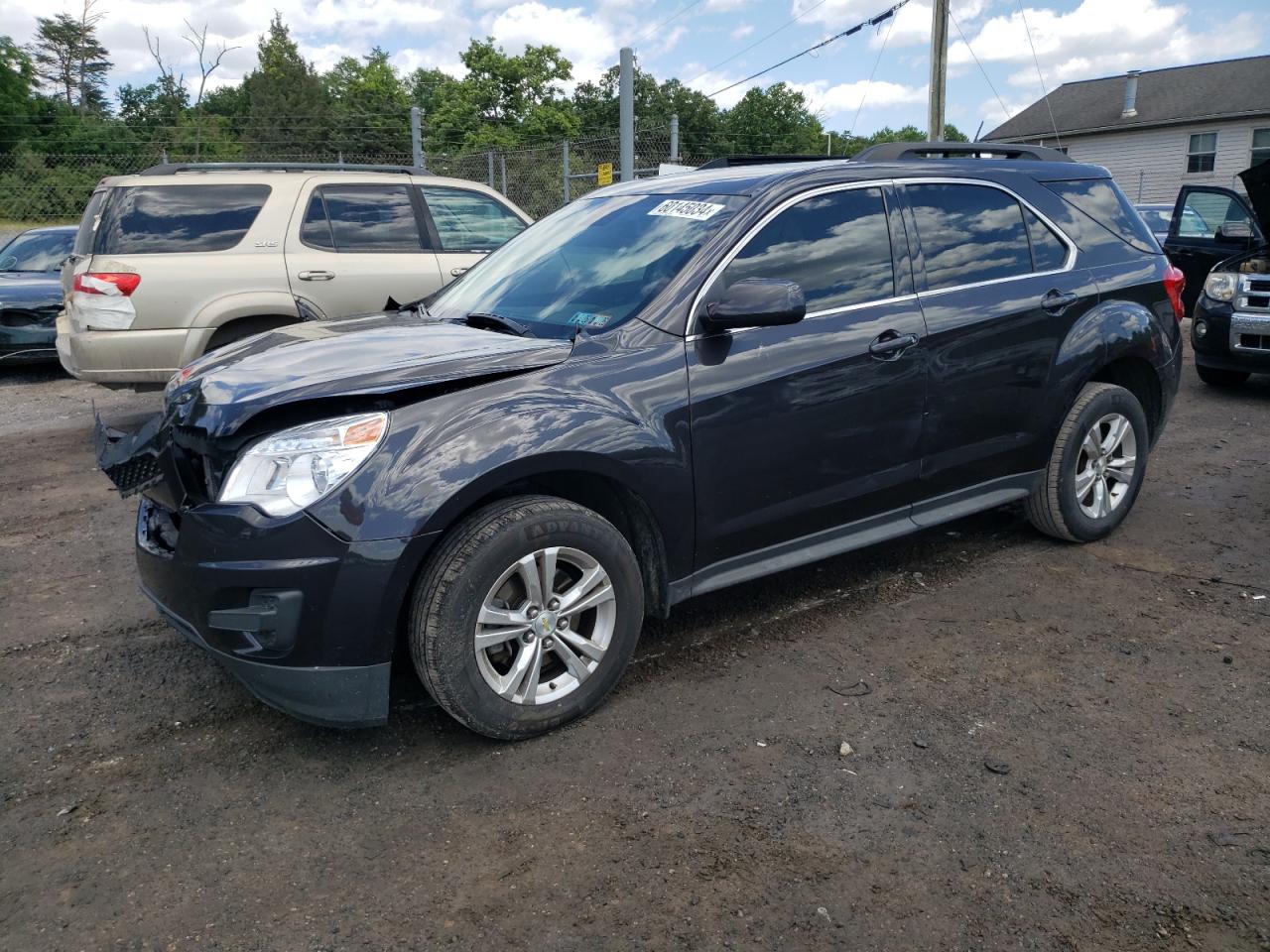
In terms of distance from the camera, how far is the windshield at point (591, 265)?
12.3ft

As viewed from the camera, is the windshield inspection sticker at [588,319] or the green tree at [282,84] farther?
the green tree at [282,84]

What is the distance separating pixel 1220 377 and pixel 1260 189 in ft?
5.70

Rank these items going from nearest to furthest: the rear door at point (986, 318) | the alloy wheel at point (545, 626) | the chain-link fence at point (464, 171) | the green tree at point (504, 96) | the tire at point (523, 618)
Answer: the tire at point (523, 618)
the alloy wheel at point (545, 626)
the rear door at point (986, 318)
the chain-link fence at point (464, 171)
the green tree at point (504, 96)

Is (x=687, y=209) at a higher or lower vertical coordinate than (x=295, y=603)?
higher

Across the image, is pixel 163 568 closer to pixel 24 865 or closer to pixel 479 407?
pixel 24 865

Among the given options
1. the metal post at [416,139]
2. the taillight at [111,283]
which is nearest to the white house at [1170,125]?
the metal post at [416,139]

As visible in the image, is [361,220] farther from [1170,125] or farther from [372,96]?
[372,96]

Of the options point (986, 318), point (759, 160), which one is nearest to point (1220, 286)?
point (986, 318)

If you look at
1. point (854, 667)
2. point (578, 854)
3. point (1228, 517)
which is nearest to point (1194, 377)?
point (1228, 517)

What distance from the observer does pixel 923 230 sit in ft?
14.0

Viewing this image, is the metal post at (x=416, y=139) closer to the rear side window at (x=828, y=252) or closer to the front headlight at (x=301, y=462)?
the rear side window at (x=828, y=252)

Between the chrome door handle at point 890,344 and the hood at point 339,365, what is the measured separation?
1.24 metres

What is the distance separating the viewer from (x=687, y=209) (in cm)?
401

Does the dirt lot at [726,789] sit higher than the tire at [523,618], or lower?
lower
